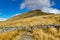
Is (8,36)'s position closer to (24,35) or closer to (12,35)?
(12,35)

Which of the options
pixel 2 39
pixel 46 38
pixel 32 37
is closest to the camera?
pixel 2 39

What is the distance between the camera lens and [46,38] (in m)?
15.2

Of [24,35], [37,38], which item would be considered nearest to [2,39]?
[24,35]

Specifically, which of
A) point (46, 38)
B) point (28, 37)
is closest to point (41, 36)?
point (46, 38)

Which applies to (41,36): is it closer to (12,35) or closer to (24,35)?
(24,35)

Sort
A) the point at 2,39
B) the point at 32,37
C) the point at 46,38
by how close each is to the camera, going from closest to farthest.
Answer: the point at 2,39
the point at 32,37
the point at 46,38

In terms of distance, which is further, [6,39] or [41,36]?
[41,36]

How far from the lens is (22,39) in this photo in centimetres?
1324

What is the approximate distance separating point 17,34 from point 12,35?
53cm

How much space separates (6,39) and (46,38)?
4.32m

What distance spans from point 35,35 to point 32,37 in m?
0.62

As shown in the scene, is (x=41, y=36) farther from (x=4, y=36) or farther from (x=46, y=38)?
(x=4, y=36)

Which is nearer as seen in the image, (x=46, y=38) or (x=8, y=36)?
(x=8, y=36)

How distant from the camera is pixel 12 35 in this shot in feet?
45.7
